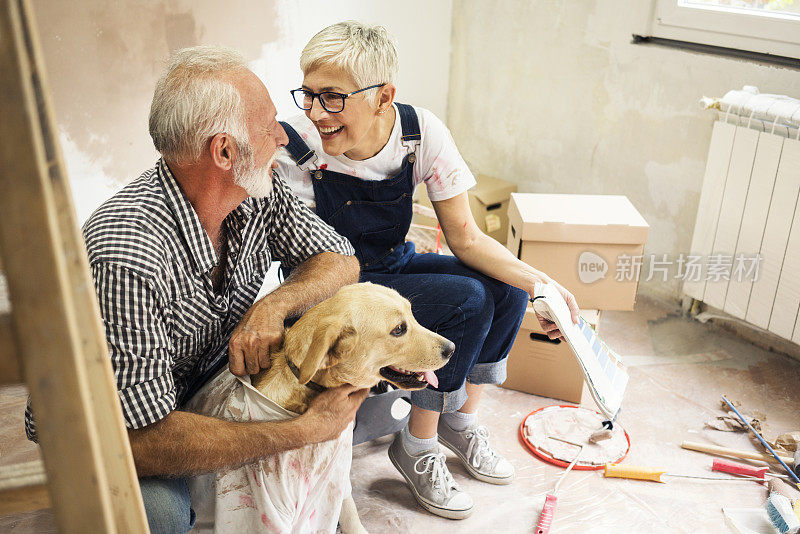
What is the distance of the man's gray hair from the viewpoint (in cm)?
134

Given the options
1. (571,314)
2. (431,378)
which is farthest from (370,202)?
(571,314)

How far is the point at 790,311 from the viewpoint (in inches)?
105

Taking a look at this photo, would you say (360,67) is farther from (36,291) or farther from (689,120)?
(689,120)

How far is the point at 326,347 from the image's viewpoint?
1.34m

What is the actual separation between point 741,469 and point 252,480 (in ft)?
5.56

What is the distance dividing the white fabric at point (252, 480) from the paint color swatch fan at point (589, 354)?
0.69m

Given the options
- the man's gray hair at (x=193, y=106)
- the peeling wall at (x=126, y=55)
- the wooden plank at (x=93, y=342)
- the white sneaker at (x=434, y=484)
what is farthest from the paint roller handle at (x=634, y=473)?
the peeling wall at (x=126, y=55)

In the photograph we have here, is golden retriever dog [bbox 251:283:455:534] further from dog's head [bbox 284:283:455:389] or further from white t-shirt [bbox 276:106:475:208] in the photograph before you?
white t-shirt [bbox 276:106:475:208]

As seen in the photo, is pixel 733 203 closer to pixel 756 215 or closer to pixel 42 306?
pixel 756 215

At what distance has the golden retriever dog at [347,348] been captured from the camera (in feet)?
4.59

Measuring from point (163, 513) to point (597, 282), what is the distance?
186 cm

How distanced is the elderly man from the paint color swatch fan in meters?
0.61

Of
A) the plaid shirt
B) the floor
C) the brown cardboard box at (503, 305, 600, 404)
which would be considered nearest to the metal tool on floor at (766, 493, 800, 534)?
the floor

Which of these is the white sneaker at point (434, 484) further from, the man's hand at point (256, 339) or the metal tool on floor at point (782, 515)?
the metal tool on floor at point (782, 515)
